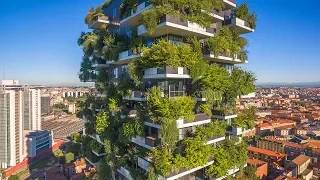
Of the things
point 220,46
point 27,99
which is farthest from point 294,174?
point 27,99

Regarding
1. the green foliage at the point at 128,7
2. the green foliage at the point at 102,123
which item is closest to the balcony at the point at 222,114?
the green foliage at the point at 102,123

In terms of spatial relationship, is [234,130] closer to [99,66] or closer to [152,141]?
[152,141]

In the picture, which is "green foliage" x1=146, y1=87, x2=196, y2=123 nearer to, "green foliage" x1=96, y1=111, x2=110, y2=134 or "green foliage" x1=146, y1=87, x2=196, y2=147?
"green foliage" x1=146, y1=87, x2=196, y2=147

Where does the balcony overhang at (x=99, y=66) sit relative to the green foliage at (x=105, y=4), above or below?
below

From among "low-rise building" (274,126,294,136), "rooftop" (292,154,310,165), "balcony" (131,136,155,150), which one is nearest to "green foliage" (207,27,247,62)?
"balcony" (131,136,155,150)

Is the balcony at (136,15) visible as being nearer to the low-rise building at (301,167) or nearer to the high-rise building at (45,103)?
the low-rise building at (301,167)

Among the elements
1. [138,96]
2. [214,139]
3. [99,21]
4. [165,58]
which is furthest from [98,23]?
[214,139]

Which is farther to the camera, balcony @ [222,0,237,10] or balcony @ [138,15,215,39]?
balcony @ [222,0,237,10]

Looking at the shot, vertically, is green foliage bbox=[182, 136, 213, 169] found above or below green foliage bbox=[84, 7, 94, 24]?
below
